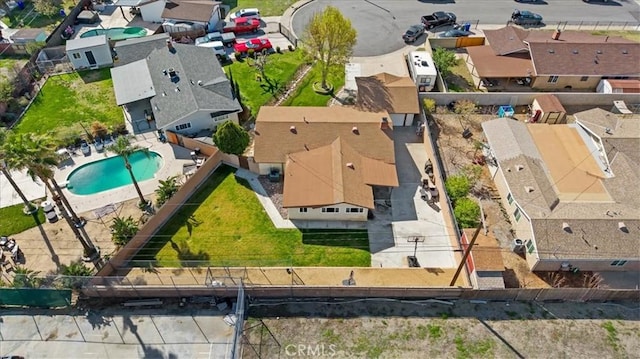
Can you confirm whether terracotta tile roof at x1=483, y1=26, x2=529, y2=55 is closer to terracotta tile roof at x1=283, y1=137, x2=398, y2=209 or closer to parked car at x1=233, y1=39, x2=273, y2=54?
terracotta tile roof at x1=283, y1=137, x2=398, y2=209

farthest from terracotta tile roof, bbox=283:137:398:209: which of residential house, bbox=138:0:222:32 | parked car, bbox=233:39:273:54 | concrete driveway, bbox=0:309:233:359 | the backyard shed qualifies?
residential house, bbox=138:0:222:32

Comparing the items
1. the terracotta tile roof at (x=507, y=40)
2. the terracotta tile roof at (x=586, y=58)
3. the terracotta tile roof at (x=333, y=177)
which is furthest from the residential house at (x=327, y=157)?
the terracotta tile roof at (x=586, y=58)

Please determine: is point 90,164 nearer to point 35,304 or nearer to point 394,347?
point 35,304

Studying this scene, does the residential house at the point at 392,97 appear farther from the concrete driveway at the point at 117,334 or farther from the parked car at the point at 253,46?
the concrete driveway at the point at 117,334

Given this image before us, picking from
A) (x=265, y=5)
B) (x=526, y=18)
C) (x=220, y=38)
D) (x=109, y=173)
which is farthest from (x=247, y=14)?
(x=526, y=18)

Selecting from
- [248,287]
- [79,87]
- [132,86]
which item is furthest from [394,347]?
[79,87]
